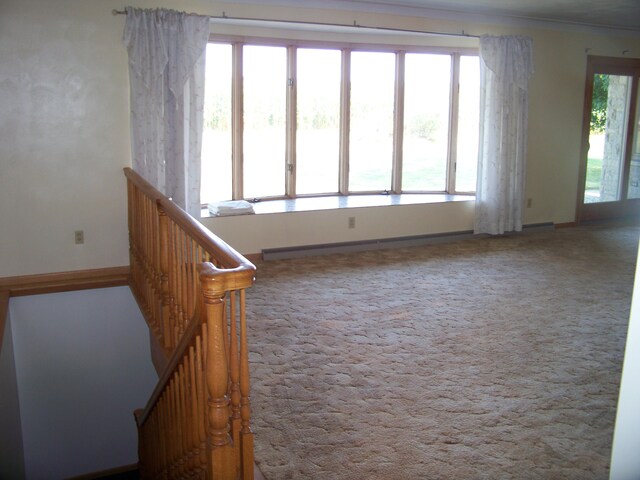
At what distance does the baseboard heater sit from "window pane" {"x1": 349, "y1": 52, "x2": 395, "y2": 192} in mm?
741

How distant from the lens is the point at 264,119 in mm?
6027

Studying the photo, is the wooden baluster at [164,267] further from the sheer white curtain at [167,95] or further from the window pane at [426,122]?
the window pane at [426,122]

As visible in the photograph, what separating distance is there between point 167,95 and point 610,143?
5.79m

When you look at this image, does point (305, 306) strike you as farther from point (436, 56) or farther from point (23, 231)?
point (436, 56)

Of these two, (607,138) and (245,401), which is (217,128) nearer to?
(245,401)

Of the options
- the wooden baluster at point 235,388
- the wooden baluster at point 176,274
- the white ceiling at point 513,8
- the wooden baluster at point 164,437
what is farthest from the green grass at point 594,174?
the wooden baluster at point 235,388

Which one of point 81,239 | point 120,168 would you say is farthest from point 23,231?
point 120,168

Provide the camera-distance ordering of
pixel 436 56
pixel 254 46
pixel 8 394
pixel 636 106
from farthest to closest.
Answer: pixel 636 106
pixel 436 56
pixel 254 46
pixel 8 394

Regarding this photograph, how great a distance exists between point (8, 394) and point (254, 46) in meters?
3.75

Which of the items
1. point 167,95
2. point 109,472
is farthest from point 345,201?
point 109,472

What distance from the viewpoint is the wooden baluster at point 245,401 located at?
198 cm

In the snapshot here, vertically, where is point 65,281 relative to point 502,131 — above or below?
below

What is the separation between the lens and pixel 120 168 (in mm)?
4961

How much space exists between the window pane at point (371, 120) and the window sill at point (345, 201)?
24cm
